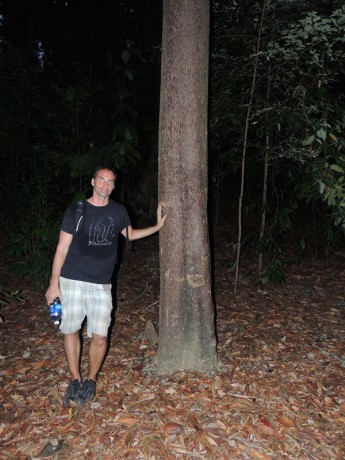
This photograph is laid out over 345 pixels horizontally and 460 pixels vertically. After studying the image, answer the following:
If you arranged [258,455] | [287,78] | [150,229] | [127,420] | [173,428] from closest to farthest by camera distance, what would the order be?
[258,455] < [173,428] < [127,420] < [150,229] < [287,78]

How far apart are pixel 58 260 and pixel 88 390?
3.75 feet

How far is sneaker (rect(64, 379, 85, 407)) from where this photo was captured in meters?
3.06

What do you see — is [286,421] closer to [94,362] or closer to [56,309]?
[94,362]

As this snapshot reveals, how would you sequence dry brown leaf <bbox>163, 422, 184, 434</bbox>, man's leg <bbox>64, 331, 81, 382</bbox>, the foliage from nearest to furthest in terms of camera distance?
dry brown leaf <bbox>163, 422, 184, 434</bbox>, man's leg <bbox>64, 331, 81, 382</bbox>, the foliage

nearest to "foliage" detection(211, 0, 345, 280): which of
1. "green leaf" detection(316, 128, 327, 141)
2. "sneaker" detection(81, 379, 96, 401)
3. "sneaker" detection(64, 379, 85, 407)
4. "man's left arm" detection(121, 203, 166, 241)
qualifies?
"green leaf" detection(316, 128, 327, 141)

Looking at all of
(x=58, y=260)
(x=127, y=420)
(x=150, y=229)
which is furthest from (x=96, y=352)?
(x=150, y=229)

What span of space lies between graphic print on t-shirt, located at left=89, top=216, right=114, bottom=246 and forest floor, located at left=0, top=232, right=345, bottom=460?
4.33ft

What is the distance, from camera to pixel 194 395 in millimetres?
3092

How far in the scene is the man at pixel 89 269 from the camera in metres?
3.05

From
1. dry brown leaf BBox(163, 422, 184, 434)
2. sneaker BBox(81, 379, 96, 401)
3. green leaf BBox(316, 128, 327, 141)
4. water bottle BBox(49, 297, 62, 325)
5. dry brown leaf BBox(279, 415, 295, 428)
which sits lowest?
dry brown leaf BBox(163, 422, 184, 434)

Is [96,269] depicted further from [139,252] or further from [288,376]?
[139,252]

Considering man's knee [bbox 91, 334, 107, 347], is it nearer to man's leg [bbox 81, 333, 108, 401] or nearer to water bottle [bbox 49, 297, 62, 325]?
man's leg [bbox 81, 333, 108, 401]

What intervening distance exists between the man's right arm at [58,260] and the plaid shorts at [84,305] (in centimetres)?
6

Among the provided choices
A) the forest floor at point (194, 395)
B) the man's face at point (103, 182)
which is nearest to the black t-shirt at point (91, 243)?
the man's face at point (103, 182)
